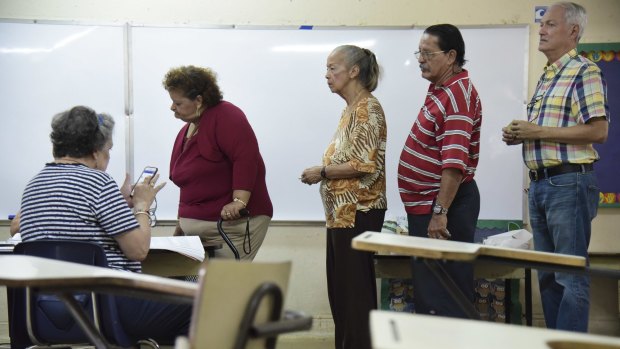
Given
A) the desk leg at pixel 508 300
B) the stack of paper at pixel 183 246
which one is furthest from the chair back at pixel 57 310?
the desk leg at pixel 508 300

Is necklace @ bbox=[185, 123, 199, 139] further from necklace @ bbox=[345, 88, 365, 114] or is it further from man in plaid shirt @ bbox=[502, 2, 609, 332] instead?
man in plaid shirt @ bbox=[502, 2, 609, 332]

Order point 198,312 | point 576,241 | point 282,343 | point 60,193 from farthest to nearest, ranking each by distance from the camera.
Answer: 1. point 282,343
2. point 576,241
3. point 60,193
4. point 198,312

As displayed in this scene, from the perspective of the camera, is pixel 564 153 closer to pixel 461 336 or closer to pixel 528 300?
pixel 528 300

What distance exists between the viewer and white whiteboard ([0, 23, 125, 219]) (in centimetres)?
485

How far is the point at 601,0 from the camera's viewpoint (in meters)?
4.94

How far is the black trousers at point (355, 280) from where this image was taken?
3354 millimetres

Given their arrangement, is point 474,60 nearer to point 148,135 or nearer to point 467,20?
point 467,20

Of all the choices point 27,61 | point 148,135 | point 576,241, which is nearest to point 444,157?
point 576,241

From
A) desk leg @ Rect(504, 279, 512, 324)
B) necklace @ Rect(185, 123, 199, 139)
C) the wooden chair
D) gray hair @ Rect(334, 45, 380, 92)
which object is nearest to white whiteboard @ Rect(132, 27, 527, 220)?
desk leg @ Rect(504, 279, 512, 324)

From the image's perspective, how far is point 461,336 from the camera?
4.10ft

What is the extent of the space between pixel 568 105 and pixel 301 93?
2084mm

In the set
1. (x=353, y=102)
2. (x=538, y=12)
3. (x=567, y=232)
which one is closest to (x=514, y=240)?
(x=567, y=232)

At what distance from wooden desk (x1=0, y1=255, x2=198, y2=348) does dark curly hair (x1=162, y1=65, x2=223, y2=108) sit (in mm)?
1767

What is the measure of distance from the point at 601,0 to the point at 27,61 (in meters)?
3.44
